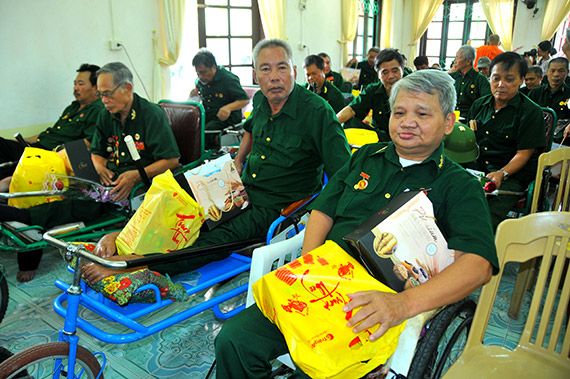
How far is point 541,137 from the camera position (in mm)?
2654

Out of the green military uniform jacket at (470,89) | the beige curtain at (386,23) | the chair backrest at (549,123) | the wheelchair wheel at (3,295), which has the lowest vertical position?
the wheelchair wheel at (3,295)

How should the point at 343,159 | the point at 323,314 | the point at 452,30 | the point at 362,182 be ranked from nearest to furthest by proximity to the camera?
the point at 323,314 → the point at 362,182 → the point at 343,159 → the point at 452,30

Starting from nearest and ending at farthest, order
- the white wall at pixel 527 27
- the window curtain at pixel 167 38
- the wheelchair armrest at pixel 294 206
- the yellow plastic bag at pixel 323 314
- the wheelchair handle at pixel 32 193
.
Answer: the yellow plastic bag at pixel 323 314 → the wheelchair armrest at pixel 294 206 → the wheelchair handle at pixel 32 193 → the window curtain at pixel 167 38 → the white wall at pixel 527 27

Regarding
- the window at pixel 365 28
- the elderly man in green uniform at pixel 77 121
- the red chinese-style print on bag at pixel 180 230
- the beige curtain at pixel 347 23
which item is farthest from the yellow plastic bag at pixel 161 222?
the window at pixel 365 28

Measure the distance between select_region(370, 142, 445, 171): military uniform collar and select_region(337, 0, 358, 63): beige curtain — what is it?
7838mm

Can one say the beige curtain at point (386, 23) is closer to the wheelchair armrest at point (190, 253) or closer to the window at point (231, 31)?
the window at point (231, 31)

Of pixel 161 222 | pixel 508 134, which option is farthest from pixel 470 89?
pixel 161 222

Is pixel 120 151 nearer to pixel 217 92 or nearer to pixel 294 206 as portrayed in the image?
pixel 294 206

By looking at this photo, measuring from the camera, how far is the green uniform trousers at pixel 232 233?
1.97 metres

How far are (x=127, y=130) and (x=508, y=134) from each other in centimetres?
235

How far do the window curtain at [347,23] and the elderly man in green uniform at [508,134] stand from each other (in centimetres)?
647

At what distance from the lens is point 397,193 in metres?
1.50

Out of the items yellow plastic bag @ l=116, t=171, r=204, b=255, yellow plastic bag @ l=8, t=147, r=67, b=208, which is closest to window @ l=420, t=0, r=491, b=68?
yellow plastic bag @ l=8, t=147, r=67, b=208

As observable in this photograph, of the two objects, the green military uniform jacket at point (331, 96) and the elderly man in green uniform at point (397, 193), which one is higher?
the green military uniform jacket at point (331, 96)
